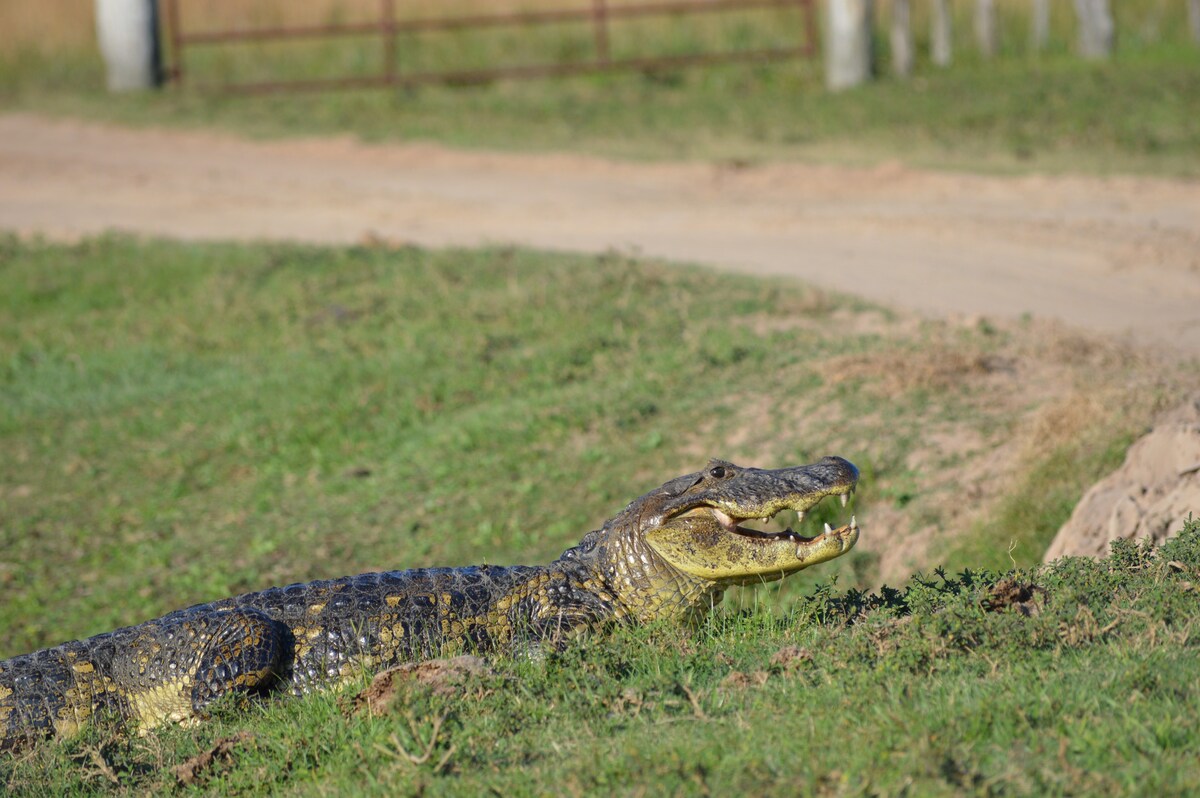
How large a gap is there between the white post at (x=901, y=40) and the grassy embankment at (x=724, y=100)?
11.7 inches

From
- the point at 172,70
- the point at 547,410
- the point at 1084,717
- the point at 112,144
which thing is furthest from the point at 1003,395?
the point at 172,70

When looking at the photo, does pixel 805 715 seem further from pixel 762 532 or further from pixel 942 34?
pixel 942 34

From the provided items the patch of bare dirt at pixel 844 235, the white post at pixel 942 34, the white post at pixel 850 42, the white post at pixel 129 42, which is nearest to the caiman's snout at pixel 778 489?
the patch of bare dirt at pixel 844 235

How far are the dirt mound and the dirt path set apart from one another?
8.07 ft

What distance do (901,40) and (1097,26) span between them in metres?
2.59

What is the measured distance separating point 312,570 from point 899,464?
11.4 ft

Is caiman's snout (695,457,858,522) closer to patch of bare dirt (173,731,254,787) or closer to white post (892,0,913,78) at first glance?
patch of bare dirt (173,731,254,787)

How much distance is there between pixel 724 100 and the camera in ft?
59.3

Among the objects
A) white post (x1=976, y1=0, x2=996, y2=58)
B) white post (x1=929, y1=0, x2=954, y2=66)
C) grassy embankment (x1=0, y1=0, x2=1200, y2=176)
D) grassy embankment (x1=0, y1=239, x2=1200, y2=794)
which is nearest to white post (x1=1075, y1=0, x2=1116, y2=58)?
grassy embankment (x1=0, y1=0, x2=1200, y2=176)

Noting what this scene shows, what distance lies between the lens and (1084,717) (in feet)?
12.1

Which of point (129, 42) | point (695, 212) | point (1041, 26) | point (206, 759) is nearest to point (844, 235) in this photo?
point (695, 212)

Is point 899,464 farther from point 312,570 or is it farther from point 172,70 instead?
point 172,70

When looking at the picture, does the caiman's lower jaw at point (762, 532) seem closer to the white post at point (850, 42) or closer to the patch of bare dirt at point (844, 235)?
the patch of bare dirt at point (844, 235)

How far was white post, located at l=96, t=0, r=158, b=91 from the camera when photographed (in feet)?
66.3
